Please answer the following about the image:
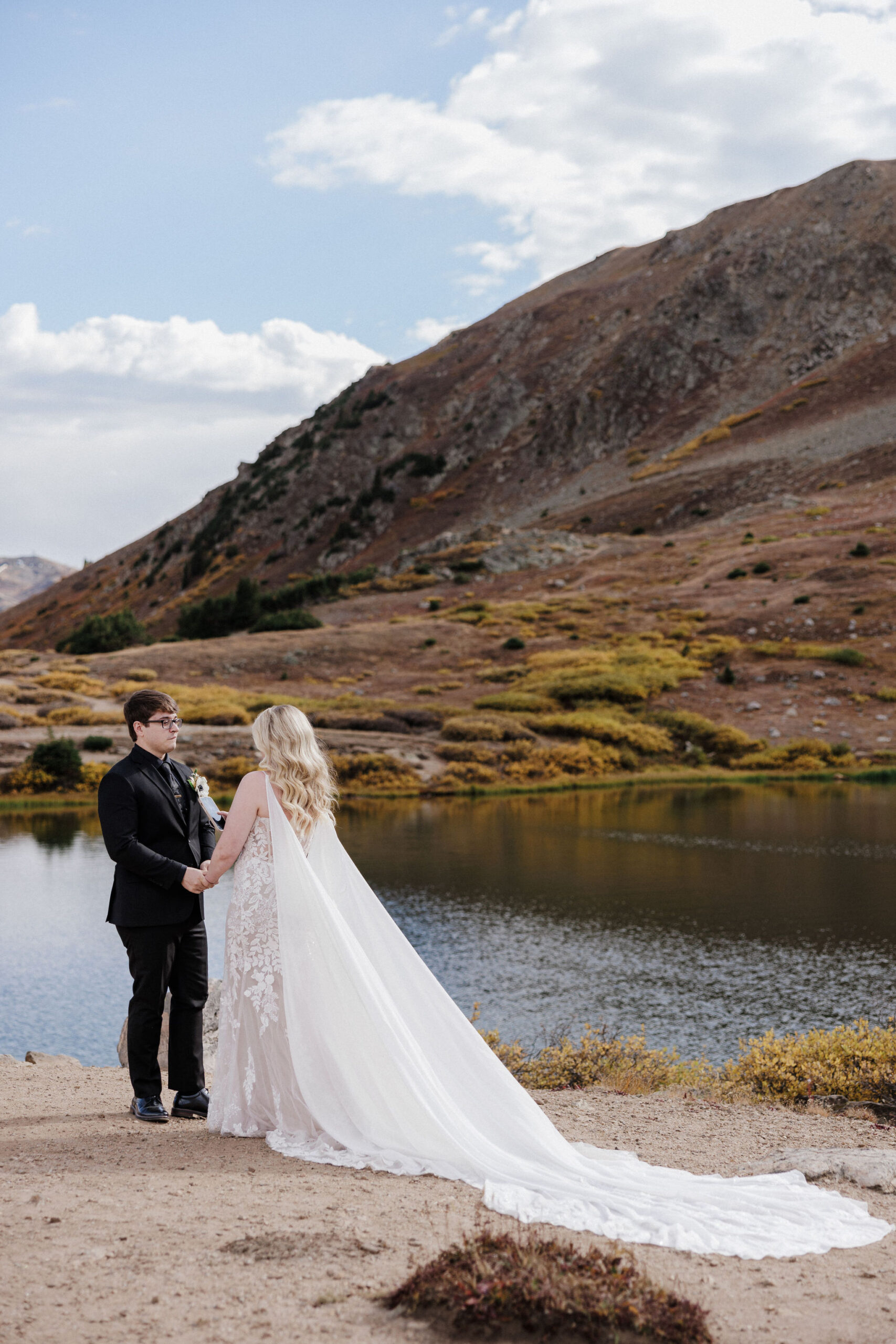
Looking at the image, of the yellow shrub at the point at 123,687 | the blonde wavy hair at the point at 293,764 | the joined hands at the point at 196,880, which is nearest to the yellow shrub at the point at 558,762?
the yellow shrub at the point at 123,687

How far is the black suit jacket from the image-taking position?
563 cm

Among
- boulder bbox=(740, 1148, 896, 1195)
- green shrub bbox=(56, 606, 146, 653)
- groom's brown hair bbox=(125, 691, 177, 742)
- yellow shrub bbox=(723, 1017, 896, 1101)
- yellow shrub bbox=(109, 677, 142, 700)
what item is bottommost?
yellow shrub bbox=(723, 1017, 896, 1101)

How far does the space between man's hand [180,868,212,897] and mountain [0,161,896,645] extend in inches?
2332

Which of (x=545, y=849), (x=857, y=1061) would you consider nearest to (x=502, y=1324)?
(x=857, y=1061)

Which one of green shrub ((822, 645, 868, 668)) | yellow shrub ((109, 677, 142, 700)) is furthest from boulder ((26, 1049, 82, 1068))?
green shrub ((822, 645, 868, 668))

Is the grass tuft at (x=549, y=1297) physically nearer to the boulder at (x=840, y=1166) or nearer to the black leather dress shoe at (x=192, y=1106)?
the boulder at (x=840, y=1166)

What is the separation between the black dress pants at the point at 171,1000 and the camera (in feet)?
19.1

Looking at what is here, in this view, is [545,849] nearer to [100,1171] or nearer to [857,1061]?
[857,1061]

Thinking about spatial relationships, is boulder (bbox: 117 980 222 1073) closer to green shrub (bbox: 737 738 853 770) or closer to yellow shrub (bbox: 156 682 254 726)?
yellow shrub (bbox: 156 682 254 726)

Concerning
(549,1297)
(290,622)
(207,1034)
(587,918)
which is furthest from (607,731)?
(549,1297)

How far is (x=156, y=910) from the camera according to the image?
227 inches

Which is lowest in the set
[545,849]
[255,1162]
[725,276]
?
[545,849]

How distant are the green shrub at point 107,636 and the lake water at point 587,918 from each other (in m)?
33.3

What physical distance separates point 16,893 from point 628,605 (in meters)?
38.0
